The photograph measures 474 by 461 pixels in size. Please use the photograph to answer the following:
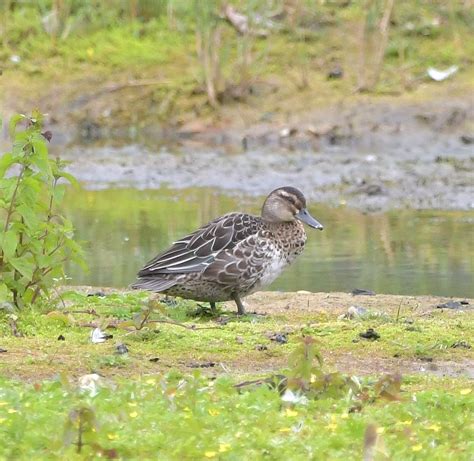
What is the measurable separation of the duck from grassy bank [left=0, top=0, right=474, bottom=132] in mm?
9366

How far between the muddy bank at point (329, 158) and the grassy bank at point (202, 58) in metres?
0.38

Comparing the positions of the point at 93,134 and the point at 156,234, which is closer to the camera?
the point at 156,234

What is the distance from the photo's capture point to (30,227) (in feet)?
27.7

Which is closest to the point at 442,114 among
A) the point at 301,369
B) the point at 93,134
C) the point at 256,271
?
the point at 93,134

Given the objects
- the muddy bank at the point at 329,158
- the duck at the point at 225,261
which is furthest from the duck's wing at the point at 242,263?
the muddy bank at the point at 329,158

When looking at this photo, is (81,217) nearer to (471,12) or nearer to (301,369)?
(471,12)

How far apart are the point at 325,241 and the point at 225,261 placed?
4490mm

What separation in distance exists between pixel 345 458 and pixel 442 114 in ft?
43.8

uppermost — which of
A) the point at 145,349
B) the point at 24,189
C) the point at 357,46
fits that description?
the point at 357,46

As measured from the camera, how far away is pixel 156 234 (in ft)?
47.2

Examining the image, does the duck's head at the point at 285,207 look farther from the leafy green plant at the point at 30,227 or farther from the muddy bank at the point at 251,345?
the leafy green plant at the point at 30,227

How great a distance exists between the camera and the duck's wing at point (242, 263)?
31.2 feet

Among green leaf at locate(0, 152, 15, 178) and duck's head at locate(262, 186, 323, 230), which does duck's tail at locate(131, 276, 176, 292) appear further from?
green leaf at locate(0, 152, 15, 178)

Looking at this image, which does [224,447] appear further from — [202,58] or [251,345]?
[202,58]
